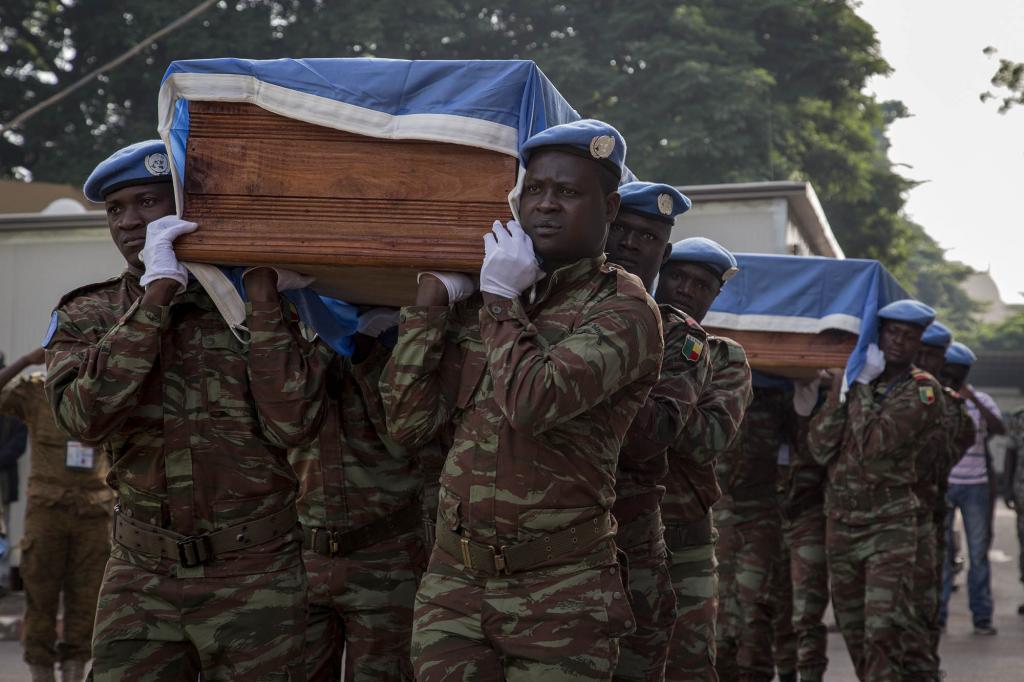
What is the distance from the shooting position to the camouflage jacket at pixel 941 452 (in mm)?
7328

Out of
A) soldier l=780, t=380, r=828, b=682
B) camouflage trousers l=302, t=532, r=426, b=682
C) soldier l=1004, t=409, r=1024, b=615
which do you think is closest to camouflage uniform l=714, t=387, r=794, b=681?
soldier l=780, t=380, r=828, b=682

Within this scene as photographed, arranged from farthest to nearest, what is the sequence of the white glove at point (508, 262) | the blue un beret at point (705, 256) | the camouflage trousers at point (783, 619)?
the camouflage trousers at point (783, 619) → the blue un beret at point (705, 256) → the white glove at point (508, 262)

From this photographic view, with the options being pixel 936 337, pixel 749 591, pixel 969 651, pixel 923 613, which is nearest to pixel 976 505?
pixel 969 651

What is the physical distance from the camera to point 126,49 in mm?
23375

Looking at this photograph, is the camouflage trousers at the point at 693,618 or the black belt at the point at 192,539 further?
the camouflage trousers at the point at 693,618

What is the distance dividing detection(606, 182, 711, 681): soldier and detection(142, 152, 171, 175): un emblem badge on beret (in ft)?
5.23

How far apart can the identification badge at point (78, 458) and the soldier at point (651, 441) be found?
3786 mm

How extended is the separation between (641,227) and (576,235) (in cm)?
107

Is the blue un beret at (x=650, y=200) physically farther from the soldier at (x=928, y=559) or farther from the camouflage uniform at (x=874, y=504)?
the soldier at (x=928, y=559)

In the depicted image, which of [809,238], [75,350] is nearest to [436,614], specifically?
[75,350]

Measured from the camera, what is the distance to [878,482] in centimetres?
713

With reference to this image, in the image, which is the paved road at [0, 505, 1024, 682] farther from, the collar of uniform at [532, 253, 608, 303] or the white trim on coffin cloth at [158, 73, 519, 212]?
the collar of uniform at [532, 253, 608, 303]

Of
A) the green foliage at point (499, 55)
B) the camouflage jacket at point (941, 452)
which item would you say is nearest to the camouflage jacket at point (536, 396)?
the camouflage jacket at point (941, 452)

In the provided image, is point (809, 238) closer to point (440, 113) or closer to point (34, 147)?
point (440, 113)
